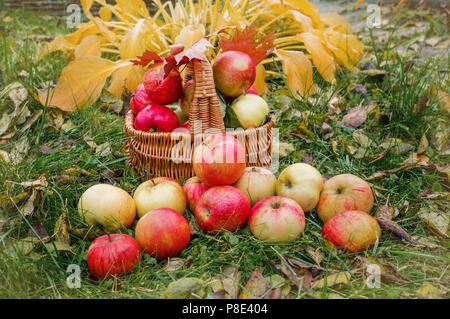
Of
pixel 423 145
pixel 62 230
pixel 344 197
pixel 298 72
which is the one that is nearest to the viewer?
pixel 62 230

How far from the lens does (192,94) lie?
1.85 m

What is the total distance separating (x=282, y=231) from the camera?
1.48 meters

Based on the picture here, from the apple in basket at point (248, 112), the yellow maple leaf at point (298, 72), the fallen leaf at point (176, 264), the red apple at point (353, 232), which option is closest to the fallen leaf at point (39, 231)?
the fallen leaf at point (176, 264)

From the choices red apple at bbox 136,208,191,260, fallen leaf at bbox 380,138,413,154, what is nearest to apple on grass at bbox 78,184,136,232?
red apple at bbox 136,208,191,260

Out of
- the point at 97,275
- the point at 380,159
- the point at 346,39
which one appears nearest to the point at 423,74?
the point at 346,39

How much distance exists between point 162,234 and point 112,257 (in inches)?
7.5

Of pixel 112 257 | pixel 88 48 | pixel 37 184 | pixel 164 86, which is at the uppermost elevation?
pixel 88 48

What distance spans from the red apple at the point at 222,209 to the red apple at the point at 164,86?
1.74 feet

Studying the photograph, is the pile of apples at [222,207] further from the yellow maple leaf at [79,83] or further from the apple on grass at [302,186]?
the yellow maple leaf at [79,83]

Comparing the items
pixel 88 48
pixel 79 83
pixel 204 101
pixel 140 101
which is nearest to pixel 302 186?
pixel 204 101

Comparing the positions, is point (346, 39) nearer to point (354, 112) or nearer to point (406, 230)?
point (354, 112)

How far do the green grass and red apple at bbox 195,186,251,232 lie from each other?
0.05 m

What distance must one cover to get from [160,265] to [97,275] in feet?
0.73

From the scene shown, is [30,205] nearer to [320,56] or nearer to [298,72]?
[298,72]
